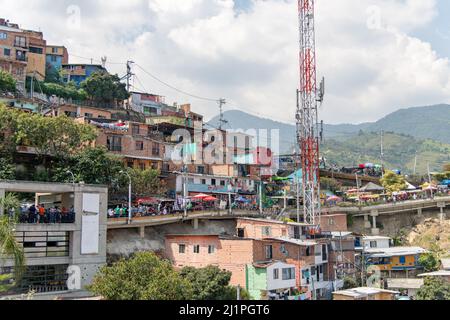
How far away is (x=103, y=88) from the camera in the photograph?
71.4 metres

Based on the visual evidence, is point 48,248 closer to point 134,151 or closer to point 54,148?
point 54,148

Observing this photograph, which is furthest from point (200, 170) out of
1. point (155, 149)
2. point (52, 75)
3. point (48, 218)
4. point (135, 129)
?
point (52, 75)

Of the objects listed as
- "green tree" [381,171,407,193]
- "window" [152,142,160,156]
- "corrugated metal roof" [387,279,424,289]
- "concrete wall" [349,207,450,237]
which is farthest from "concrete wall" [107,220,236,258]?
"green tree" [381,171,407,193]

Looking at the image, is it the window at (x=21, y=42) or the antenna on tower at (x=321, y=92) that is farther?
the window at (x=21, y=42)

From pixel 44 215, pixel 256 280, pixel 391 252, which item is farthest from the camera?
pixel 391 252

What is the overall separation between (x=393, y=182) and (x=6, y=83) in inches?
2011

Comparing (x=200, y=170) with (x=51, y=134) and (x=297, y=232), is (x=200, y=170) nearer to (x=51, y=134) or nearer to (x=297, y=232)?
(x=297, y=232)

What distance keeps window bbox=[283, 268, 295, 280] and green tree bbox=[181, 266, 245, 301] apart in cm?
464

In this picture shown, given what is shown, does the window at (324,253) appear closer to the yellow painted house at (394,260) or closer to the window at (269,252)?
the yellow painted house at (394,260)

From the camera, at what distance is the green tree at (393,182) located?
69988mm

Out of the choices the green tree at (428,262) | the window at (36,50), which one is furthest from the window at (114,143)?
the green tree at (428,262)

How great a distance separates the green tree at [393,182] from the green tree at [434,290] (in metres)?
32.7

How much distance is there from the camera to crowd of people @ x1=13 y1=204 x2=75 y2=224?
3136 centimetres

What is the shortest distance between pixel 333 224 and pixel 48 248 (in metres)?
32.4
